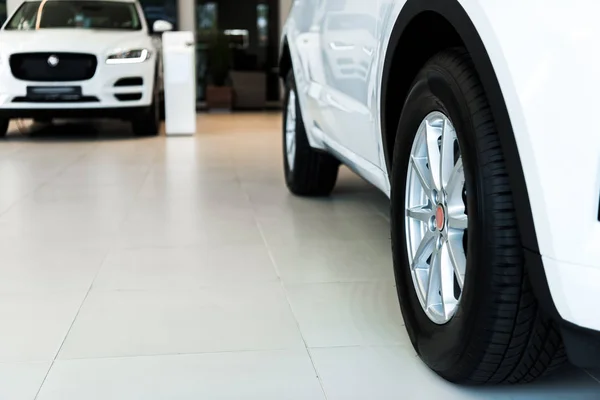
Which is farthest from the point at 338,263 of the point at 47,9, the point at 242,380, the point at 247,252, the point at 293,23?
the point at 47,9

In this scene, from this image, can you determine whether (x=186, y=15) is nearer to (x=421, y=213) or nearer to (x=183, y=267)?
(x=183, y=267)

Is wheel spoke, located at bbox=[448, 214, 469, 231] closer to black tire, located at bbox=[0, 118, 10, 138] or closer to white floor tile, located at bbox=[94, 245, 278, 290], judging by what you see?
white floor tile, located at bbox=[94, 245, 278, 290]

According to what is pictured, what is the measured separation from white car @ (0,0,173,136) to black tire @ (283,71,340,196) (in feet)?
11.1

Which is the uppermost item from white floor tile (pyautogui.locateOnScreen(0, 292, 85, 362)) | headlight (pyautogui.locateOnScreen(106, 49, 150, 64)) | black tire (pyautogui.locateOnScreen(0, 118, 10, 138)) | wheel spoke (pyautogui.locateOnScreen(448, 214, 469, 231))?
wheel spoke (pyautogui.locateOnScreen(448, 214, 469, 231))

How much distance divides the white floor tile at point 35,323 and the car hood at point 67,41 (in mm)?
5035

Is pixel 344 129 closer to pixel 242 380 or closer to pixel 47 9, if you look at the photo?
pixel 242 380

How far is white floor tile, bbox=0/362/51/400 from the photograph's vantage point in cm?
180

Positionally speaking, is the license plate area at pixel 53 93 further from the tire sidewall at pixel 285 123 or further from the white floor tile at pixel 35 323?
the white floor tile at pixel 35 323

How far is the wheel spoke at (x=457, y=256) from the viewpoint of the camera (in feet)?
5.59

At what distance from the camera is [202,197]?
4355 mm

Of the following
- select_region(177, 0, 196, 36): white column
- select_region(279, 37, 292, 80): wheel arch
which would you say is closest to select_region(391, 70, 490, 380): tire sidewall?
select_region(279, 37, 292, 80): wheel arch

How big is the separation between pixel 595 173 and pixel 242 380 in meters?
1.00

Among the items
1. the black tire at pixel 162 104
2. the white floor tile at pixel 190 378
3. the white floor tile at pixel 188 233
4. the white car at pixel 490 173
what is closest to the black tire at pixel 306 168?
the white floor tile at pixel 188 233

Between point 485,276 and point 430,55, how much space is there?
0.73 m
